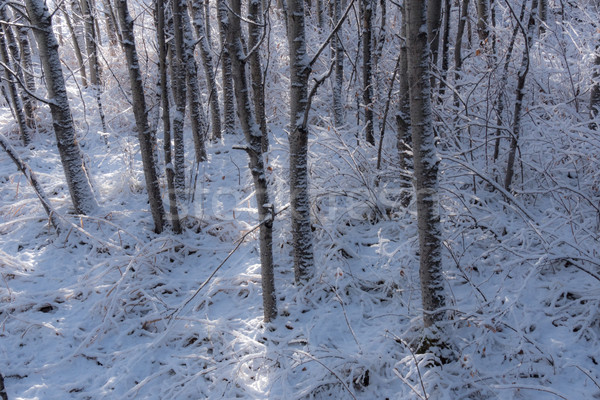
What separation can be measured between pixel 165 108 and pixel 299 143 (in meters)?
2.33

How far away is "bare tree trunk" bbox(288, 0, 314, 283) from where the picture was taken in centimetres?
383

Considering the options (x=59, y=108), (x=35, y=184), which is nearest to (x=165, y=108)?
(x=59, y=108)

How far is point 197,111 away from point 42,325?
468 centimetres

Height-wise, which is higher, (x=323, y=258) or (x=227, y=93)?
(x=227, y=93)

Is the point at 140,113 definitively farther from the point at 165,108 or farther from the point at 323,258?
the point at 323,258

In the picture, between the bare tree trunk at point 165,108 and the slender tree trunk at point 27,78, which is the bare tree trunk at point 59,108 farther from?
the slender tree trunk at point 27,78

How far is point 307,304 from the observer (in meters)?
4.23

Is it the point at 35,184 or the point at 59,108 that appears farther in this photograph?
the point at 59,108

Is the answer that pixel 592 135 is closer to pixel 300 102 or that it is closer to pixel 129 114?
pixel 300 102

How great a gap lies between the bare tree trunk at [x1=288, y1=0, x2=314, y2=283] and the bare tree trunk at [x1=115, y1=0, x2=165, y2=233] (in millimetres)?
2234

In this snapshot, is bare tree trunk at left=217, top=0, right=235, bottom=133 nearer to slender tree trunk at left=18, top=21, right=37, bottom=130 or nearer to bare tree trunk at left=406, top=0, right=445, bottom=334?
slender tree trunk at left=18, top=21, right=37, bottom=130

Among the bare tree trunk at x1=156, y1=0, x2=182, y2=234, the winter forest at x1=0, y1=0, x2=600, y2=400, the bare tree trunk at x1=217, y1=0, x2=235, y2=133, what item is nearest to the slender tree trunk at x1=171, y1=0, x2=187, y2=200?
the winter forest at x1=0, y1=0, x2=600, y2=400

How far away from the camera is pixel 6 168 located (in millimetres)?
7820

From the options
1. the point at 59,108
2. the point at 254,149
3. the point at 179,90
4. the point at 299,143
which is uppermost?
the point at 179,90
